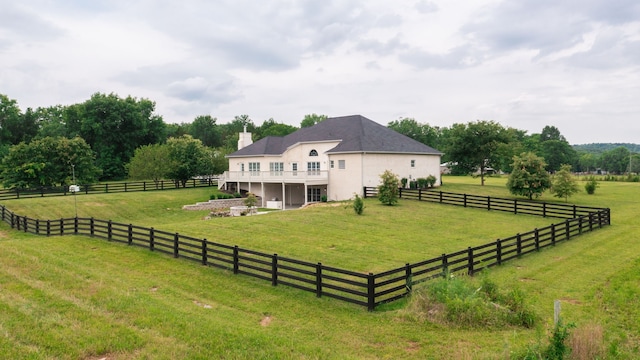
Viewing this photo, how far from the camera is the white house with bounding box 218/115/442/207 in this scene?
118ft

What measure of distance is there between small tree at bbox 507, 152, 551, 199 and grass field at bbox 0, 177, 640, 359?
11333 mm

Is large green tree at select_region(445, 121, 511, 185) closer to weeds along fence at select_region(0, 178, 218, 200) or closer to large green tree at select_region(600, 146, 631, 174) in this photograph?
weeds along fence at select_region(0, 178, 218, 200)

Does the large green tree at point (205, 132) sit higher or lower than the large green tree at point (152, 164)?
higher

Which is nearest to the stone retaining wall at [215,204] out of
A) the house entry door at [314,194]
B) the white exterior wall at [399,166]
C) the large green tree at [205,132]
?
the house entry door at [314,194]

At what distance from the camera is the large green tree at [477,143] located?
1805 inches

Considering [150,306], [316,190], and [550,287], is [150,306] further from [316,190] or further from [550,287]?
[316,190]

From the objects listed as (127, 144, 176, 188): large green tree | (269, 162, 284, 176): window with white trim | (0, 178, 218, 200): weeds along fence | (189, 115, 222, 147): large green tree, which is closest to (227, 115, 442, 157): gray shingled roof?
(269, 162, 284, 176): window with white trim

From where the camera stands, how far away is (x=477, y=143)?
46250 mm

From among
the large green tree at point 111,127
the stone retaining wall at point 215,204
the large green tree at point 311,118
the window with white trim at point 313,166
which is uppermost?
the large green tree at point 311,118

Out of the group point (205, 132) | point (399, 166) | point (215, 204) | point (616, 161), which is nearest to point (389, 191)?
point (399, 166)

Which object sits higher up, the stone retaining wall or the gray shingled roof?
the gray shingled roof

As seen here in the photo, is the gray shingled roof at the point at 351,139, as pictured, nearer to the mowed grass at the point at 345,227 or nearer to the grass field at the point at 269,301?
the mowed grass at the point at 345,227

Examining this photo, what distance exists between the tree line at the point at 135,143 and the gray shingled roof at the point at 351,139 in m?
7.72

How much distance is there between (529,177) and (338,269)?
27629 millimetres
